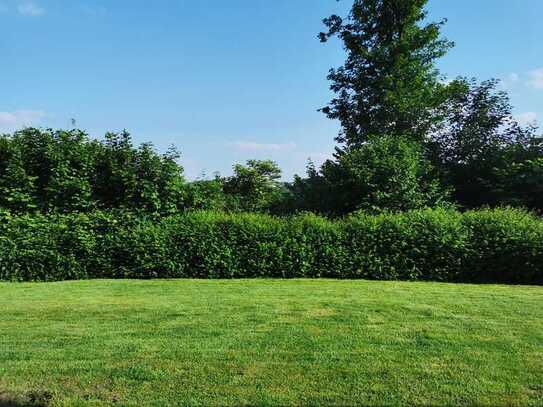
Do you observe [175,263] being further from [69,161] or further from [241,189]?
[241,189]

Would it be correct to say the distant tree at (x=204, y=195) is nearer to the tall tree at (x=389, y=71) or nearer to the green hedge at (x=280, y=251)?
the green hedge at (x=280, y=251)

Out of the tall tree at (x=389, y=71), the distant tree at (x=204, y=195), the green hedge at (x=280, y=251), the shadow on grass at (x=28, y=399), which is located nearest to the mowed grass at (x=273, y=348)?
the shadow on grass at (x=28, y=399)

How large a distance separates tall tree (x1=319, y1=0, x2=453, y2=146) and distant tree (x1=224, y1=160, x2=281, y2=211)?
458 cm

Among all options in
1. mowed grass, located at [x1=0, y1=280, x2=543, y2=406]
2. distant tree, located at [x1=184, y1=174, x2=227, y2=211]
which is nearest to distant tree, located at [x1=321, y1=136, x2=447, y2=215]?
distant tree, located at [x1=184, y1=174, x2=227, y2=211]

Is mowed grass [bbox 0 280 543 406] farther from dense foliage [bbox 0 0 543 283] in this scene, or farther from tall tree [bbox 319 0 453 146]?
tall tree [bbox 319 0 453 146]

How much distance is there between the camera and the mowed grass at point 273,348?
3.90 metres

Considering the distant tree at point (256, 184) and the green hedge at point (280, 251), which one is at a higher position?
the distant tree at point (256, 184)

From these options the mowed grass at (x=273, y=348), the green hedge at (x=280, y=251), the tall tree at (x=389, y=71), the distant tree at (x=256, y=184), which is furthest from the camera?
the tall tree at (x=389, y=71)

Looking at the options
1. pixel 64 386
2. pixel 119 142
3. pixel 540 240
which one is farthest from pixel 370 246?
pixel 64 386

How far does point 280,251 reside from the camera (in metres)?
10.8

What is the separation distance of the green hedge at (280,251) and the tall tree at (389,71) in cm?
946

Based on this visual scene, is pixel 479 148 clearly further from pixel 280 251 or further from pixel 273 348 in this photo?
pixel 273 348

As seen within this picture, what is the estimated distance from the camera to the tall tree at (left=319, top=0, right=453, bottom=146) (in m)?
19.9

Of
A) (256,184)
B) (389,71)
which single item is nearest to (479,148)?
(389,71)
